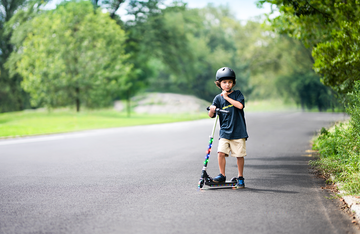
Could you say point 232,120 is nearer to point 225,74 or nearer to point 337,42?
point 225,74

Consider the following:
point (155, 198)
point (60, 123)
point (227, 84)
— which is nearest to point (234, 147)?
point (227, 84)

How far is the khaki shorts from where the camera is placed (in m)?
6.39

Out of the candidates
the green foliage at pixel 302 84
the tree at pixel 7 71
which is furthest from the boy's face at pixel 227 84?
the tree at pixel 7 71

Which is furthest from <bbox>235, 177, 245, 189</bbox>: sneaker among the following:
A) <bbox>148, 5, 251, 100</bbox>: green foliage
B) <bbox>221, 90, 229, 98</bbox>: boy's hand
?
<bbox>148, 5, 251, 100</bbox>: green foliage

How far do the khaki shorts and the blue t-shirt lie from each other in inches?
3.1

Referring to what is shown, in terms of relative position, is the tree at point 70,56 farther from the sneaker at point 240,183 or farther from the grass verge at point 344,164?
the sneaker at point 240,183

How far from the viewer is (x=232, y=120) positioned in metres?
6.38

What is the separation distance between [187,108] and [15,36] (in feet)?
56.0

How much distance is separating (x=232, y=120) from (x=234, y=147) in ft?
1.38

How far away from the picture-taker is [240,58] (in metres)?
61.0

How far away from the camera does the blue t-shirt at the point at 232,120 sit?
638 centimetres

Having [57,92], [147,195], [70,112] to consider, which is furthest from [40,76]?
[147,195]

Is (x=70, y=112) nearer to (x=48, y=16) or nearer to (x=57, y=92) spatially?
(x=57, y=92)

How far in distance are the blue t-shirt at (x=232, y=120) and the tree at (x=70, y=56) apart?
29631mm
